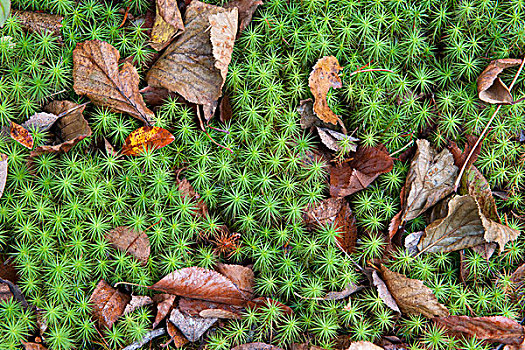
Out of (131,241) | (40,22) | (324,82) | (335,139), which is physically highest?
(40,22)

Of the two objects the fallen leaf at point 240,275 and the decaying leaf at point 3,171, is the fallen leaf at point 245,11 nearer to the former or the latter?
the fallen leaf at point 240,275

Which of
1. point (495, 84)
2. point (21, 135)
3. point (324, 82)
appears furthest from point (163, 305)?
point (495, 84)

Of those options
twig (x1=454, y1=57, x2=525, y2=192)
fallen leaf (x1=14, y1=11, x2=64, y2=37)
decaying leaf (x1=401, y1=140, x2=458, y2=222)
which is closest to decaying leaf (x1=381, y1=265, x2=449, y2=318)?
decaying leaf (x1=401, y1=140, x2=458, y2=222)

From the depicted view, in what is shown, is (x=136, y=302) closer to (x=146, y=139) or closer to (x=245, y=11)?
(x=146, y=139)

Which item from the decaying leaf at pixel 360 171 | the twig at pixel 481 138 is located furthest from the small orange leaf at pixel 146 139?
the twig at pixel 481 138

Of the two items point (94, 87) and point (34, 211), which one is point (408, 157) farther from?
point (34, 211)

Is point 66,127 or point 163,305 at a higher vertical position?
point 66,127
